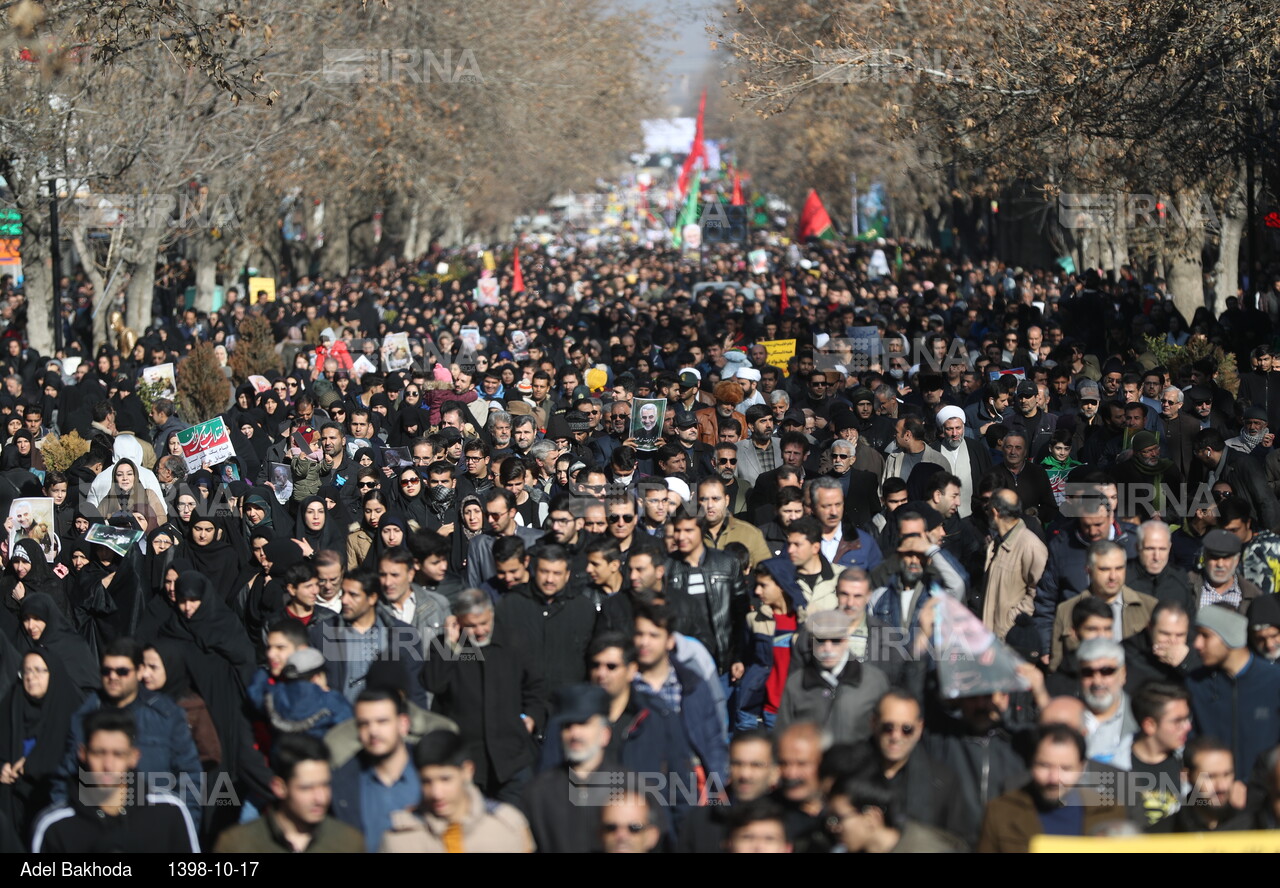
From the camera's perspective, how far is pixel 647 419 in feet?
40.8

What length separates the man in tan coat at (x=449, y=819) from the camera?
5.67 m

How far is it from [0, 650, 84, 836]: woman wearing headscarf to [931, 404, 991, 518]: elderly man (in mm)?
5832

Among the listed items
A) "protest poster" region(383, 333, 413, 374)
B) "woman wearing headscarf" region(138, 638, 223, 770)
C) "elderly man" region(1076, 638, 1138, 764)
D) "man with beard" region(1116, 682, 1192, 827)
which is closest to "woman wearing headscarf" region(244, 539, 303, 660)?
"woman wearing headscarf" region(138, 638, 223, 770)

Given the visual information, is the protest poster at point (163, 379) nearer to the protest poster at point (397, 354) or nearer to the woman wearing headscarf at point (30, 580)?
the protest poster at point (397, 354)

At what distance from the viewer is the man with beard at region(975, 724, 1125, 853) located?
5.68 m

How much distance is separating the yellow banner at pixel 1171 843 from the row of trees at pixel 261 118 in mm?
7277

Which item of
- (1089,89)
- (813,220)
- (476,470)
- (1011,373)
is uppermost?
(1089,89)

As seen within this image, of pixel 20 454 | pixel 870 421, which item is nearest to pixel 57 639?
pixel 20 454

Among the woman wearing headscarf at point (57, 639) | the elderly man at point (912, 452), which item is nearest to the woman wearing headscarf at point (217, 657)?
the woman wearing headscarf at point (57, 639)

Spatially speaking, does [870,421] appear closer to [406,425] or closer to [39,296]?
[406,425]

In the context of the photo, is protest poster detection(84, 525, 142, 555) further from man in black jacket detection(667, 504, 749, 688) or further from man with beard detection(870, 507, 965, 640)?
man with beard detection(870, 507, 965, 640)

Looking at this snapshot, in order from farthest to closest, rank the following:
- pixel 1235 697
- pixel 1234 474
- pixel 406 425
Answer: pixel 406 425 → pixel 1234 474 → pixel 1235 697

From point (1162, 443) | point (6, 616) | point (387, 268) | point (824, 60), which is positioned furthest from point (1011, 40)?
point (387, 268)

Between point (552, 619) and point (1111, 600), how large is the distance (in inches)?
92.9
